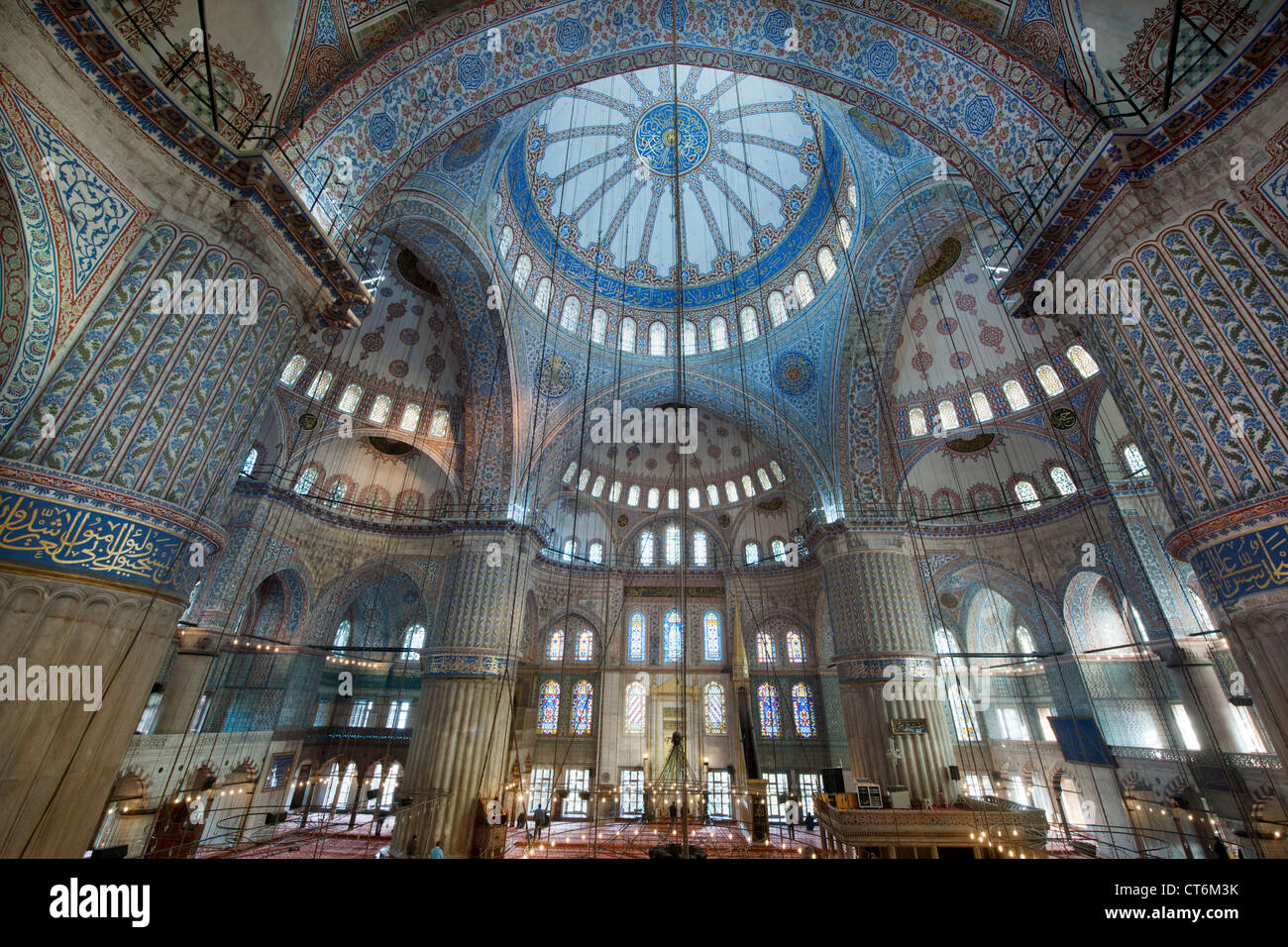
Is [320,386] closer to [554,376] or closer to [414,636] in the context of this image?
[554,376]

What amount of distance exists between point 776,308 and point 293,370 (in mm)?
13086

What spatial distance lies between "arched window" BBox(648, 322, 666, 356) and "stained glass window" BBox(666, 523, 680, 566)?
7.03m

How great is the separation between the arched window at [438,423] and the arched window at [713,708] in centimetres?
1164

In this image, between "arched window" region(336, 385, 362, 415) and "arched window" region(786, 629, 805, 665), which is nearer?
"arched window" region(336, 385, 362, 415)

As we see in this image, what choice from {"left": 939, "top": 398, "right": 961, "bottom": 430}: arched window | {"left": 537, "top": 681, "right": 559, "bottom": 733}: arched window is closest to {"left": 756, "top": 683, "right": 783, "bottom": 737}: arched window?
{"left": 537, "top": 681, "right": 559, "bottom": 733}: arched window

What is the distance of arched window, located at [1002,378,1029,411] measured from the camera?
1380 cm

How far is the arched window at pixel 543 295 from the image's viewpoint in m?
13.4

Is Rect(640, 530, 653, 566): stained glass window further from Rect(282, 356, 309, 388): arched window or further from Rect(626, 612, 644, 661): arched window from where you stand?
Rect(282, 356, 309, 388): arched window

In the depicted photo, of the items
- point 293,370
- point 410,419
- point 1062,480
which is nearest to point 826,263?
point 1062,480

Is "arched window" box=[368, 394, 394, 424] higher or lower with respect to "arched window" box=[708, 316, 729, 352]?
lower

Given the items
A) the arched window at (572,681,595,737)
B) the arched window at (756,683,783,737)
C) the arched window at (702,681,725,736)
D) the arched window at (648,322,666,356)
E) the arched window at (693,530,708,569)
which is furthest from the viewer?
the arched window at (693,530,708,569)

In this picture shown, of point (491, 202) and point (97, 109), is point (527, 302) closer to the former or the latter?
point (491, 202)

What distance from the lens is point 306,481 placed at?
15.0 m
